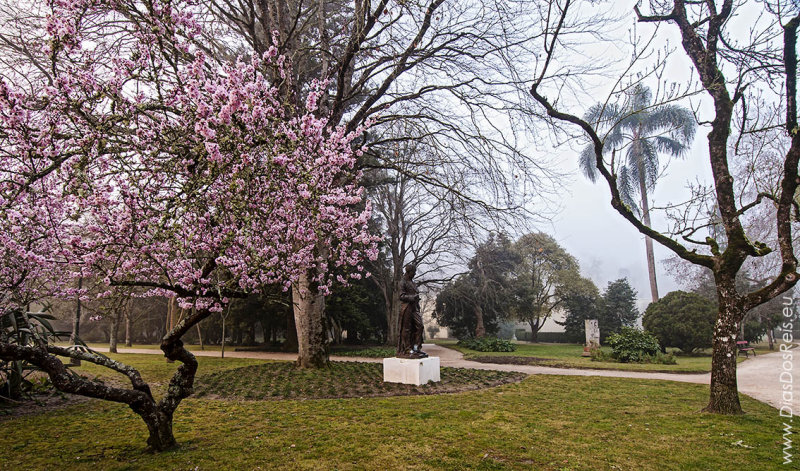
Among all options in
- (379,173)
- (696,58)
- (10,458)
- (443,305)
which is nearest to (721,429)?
(696,58)

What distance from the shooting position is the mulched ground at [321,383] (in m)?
7.80

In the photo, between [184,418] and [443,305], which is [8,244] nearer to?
[184,418]

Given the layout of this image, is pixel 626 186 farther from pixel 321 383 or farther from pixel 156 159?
pixel 156 159

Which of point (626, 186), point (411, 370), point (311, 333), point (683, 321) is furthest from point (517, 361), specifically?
point (626, 186)

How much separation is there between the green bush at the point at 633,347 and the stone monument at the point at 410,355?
9.91 meters

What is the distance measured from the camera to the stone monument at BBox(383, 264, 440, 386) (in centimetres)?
857

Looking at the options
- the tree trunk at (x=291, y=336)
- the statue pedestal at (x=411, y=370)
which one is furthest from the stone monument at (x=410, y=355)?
the tree trunk at (x=291, y=336)

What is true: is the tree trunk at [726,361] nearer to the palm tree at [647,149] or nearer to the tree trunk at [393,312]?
the tree trunk at [393,312]

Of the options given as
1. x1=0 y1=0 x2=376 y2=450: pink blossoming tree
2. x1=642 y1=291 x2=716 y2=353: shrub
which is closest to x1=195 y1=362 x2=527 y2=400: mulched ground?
x1=0 y1=0 x2=376 y2=450: pink blossoming tree

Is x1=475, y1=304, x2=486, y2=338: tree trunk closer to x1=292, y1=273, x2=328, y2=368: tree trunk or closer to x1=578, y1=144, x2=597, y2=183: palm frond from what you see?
x1=578, y1=144, x2=597, y2=183: palm frond

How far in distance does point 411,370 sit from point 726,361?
5183 millimetres

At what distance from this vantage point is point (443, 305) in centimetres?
2948

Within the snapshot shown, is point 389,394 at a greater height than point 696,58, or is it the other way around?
point 696,58

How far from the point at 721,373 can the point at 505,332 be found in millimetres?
40039
